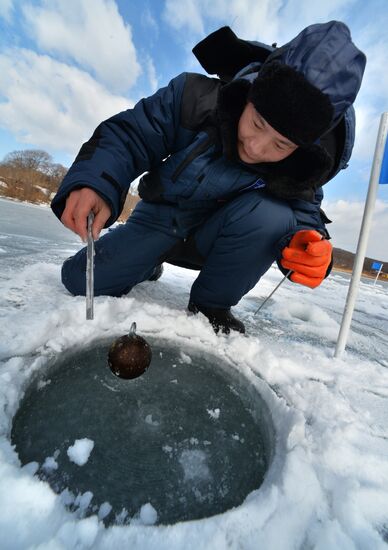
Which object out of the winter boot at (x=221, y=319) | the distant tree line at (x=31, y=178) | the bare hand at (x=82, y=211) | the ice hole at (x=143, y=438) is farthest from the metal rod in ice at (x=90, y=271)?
the distant tree line at (x=31, y=178)

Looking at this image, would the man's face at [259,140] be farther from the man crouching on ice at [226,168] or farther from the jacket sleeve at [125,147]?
the jacket sleeve at [125,147]

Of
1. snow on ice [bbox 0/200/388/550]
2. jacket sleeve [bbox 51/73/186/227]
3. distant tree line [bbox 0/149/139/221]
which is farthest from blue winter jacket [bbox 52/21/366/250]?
distant tree line [bbox 0/149/139/221]

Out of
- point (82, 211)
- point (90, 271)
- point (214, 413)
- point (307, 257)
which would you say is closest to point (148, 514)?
point (214, 413)

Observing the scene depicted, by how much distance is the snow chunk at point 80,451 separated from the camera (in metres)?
0.64

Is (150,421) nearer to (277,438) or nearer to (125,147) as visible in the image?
(277,438)

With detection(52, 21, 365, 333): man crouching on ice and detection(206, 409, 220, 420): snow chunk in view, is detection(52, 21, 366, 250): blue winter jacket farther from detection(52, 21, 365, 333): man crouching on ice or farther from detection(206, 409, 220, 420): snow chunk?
detection(206, 409, 220, 420): snow chunk

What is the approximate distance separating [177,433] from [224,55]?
4.89 ft

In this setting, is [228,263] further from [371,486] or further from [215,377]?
[371,486]

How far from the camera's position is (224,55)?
1315 mm

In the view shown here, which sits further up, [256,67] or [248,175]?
[256,67]

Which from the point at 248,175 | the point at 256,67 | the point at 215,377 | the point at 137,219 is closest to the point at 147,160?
the point at 137,219

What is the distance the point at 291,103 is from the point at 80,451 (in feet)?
4.09

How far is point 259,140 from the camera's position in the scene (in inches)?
48.4

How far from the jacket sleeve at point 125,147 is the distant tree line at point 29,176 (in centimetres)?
1198
